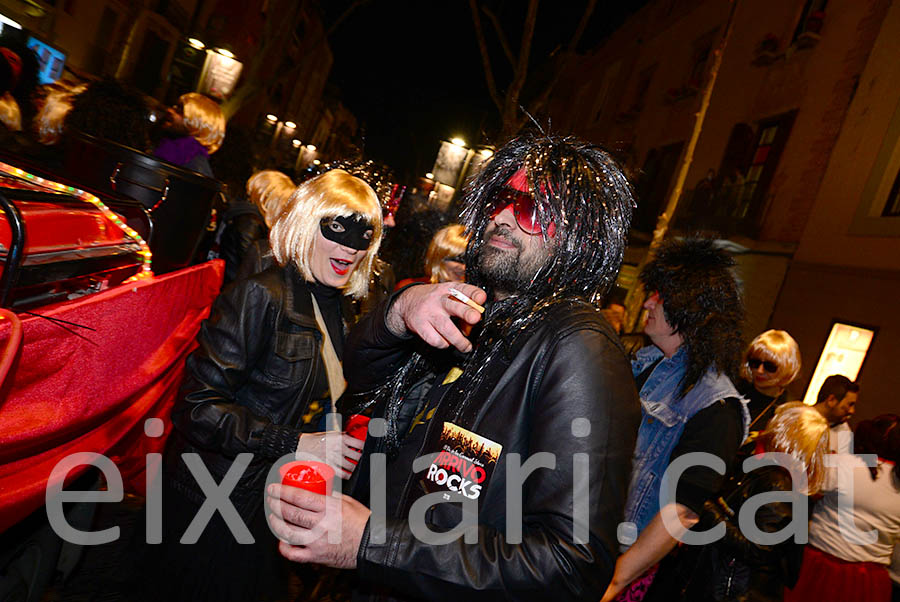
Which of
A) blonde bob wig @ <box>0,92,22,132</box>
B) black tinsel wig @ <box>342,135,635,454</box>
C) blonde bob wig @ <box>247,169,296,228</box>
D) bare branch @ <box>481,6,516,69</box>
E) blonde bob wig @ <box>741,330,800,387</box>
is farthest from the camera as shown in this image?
bare branch @ <box>481,6,516,69</box>

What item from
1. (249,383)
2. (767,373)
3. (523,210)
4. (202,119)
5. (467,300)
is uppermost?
(202,119)

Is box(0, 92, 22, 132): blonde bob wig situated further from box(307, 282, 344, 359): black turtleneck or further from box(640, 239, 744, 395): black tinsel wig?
box(640, 239, 744, 395): black tinsel wig

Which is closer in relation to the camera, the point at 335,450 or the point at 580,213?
the point at 580,213

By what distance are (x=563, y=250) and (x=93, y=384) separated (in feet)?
6.85

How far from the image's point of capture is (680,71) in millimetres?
18031

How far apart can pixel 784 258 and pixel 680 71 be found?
986 cm

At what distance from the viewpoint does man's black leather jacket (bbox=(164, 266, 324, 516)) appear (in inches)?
89.8

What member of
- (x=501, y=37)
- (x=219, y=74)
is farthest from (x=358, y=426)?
(x=219, y=74)

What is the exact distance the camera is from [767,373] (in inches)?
182

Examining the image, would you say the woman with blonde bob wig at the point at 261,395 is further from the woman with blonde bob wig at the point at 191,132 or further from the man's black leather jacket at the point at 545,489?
the woman with blonde bob wig at the point at 191,132

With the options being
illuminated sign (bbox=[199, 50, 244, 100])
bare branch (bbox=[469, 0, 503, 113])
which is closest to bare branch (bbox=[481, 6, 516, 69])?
bare branch (bbox=[469, 0, 503, 113])

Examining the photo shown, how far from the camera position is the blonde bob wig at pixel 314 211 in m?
Answer: 2.75

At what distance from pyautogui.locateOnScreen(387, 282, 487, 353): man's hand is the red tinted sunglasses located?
0.31 m

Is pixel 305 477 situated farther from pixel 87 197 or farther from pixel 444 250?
pixel 444 250
